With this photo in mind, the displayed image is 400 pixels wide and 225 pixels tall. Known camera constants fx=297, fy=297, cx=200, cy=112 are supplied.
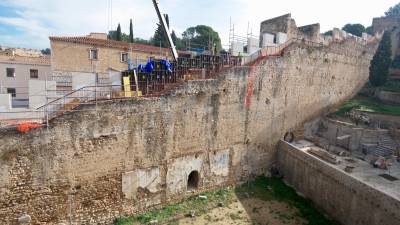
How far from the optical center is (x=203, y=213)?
12.0 meters

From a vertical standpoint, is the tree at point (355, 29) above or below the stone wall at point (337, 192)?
above

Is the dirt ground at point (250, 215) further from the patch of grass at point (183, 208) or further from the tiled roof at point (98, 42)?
the tiled roof at point (98, 42)

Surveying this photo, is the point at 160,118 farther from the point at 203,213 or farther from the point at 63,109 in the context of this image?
the point at 203,213

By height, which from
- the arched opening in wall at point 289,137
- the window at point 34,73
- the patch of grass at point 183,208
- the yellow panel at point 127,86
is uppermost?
the window at point 34,73

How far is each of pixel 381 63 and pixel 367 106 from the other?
13.5 feet

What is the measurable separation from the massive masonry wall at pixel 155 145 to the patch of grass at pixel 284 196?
68 centimetres

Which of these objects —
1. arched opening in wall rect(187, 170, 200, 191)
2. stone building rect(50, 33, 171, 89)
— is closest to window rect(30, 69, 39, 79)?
stone building rect(50, 33, 171, 89)

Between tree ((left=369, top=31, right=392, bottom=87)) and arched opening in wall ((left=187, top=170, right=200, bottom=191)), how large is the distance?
1587cm

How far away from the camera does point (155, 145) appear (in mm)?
11703

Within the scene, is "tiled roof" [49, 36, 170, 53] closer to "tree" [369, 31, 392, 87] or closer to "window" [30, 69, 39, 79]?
"window" [30, 69, 39, 79]

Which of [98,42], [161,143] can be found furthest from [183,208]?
[98,42]

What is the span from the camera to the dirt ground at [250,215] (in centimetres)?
1149

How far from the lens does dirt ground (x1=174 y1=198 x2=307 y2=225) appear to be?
11.5 meters

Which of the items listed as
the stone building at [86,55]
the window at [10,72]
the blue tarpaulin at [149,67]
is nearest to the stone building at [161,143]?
the blue tarpaulin at [149,67]
